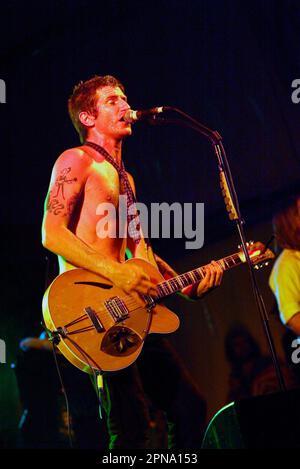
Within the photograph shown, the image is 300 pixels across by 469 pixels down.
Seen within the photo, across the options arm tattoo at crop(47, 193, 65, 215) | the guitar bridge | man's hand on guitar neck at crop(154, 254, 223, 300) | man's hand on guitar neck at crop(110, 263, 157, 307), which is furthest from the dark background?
the guitar bridge

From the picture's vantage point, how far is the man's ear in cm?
→ 369

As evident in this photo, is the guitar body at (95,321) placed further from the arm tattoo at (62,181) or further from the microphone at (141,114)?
the microphone at (141,114)

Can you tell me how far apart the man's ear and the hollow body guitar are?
0.98m

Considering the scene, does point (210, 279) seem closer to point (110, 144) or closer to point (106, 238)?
point (106, 238)

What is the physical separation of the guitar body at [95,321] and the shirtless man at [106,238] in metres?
0.07

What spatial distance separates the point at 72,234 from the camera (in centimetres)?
319

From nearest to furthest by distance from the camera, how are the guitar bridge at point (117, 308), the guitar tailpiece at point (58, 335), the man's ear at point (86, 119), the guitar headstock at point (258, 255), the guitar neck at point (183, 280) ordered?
the guitar tailpiece at point (58, 335) < the guitar bridge at point (117, 308) < the guitar neck at point (183, 280) < the guitar headstock at point (258, 255) < the man's ear at point (86, 119)

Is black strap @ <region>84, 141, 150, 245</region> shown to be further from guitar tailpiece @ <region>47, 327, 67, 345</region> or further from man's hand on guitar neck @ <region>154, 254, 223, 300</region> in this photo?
guitar tailpiece @ <region>47, 327, 67, 345</region>

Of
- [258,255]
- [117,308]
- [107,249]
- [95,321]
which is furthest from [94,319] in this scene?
[258,255]

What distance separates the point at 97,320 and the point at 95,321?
0.04 ft

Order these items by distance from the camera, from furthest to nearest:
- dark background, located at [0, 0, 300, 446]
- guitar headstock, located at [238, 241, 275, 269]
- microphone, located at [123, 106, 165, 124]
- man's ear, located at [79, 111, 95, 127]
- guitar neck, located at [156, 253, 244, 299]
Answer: dark background, located at [0, 0, 300, 446], man's ear, located at [79, 111, 95, 127], guitar headstock, located at [238, 241, 275, 269], guitar neck, located at [156, 253, 244, 299], microphone, located at [123, 106, 165, 124]

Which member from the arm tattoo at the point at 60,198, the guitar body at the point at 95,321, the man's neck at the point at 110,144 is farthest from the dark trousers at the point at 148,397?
the man's neck at the point at 110,144

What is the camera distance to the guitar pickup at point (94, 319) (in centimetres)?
301
